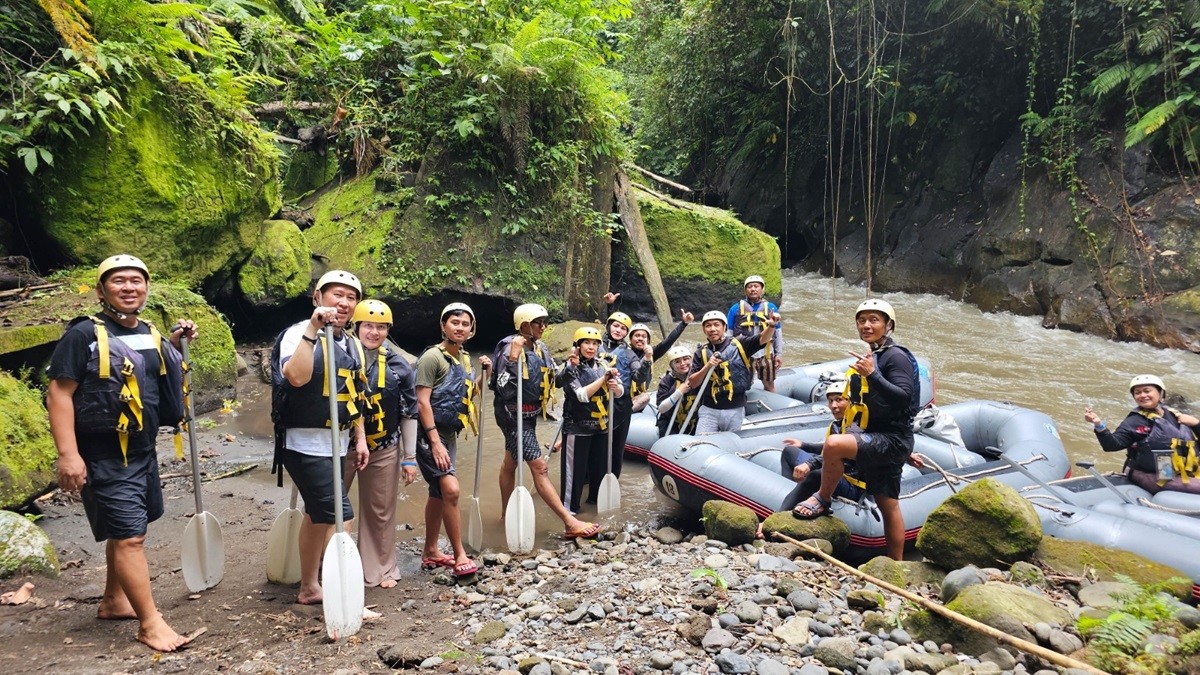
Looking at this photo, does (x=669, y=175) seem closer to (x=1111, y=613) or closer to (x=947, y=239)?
(x=947, y=239)

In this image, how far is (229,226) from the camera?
884 cm

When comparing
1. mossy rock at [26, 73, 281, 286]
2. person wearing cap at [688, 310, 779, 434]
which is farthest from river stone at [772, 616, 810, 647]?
mossy rock at [26, 73, 281, 286]

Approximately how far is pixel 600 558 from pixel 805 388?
5.01 metres

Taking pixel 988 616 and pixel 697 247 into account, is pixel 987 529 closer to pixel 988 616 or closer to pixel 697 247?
pixel 988 616

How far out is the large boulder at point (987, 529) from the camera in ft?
14.3

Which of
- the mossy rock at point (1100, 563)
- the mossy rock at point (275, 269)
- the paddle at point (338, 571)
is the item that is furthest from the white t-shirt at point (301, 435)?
the mossy rock at point (275, 269)

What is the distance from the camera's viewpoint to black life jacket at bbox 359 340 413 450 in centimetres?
412

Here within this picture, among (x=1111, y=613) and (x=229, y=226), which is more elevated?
(x=229, y=226)

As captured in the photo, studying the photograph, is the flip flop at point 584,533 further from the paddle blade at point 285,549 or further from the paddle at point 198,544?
the paddle at point 198,544

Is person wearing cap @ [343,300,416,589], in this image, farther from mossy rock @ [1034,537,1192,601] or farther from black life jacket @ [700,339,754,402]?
mossy rock @ [1034,537,1192,601]

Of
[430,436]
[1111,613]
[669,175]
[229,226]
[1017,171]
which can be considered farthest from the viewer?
[669,175]

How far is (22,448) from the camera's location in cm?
474

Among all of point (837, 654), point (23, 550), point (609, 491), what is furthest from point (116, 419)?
point (609, 491)

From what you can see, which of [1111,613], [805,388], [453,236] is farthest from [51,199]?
[1111,613]
